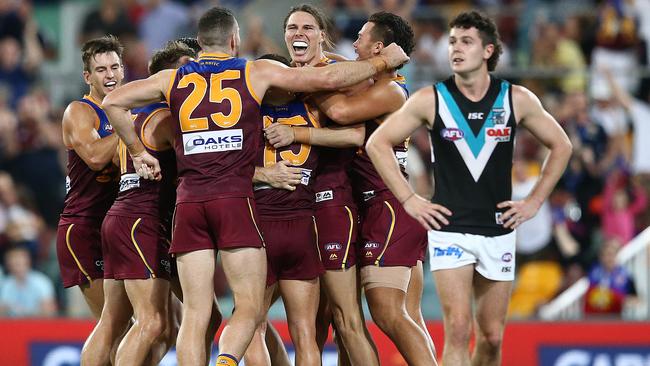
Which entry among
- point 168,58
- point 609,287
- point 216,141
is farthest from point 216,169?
point 609,287

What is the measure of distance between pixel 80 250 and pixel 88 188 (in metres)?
0.53

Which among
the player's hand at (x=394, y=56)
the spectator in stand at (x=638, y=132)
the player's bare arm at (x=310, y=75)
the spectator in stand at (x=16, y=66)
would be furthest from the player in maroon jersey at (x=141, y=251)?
the spectator in stand at (x=16, y=66)

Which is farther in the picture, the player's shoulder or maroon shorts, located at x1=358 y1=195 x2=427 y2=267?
the player's shoulder

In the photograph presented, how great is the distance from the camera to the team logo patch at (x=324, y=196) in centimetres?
871

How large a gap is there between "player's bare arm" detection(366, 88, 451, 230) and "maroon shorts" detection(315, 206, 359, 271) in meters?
0.82

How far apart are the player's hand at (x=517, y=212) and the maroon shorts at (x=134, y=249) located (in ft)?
8.96

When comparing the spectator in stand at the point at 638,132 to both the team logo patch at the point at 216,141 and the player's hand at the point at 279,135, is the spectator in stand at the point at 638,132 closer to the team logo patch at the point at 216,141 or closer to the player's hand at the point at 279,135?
the player's hand at the point at 279,135

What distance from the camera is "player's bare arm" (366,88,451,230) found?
7.85m

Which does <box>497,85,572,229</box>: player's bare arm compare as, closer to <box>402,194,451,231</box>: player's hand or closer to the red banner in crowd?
<box>402,194,451,231</box>: player's hand

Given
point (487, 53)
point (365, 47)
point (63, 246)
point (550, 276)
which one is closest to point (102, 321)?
point (63, 246)

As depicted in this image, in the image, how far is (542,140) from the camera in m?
7.96

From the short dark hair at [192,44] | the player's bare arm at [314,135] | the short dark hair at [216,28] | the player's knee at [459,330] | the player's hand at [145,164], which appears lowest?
the player's knee at [459,330]

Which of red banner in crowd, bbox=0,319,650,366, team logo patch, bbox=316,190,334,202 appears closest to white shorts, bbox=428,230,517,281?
team logo patch, bbox=316,190,334,202

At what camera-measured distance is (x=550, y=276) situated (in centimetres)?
1391
